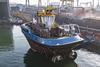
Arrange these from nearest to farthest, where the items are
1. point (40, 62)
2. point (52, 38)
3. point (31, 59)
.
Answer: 1. point (52, 38)
2. point (40, 62)
3. point (31, 59)

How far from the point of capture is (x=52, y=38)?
2908 cm

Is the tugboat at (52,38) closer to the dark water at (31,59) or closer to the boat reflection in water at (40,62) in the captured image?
the boat reflection in water at (40,62)

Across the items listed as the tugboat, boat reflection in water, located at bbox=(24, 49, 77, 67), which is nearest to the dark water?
boat reflection in water, located at bbox=(24, 49, 77, 67)

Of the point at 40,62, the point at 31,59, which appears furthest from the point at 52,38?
the point at 31,59

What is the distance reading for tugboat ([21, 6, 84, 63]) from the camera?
28197 millimetres

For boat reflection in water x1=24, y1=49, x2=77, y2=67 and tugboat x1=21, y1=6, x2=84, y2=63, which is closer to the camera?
tugboat x1=21, y1=6, x2=84, y2=63

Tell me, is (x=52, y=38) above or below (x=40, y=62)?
above

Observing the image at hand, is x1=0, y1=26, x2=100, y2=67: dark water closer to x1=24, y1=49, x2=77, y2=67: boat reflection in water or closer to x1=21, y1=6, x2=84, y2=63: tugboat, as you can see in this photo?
x1=24, y1=49, x2=77, y2=67: boat reflection in water

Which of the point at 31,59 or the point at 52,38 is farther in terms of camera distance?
the point at 31,59

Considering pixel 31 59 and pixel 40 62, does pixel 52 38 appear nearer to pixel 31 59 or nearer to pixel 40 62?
pixel 40 62

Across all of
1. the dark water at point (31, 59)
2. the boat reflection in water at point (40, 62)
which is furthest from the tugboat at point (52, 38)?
the dark water at point (31, 59)

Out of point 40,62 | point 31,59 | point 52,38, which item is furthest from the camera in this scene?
point 31,59

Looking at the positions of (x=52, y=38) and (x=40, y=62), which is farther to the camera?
(x=40, y=62)

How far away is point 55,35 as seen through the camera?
30531 millimetres
